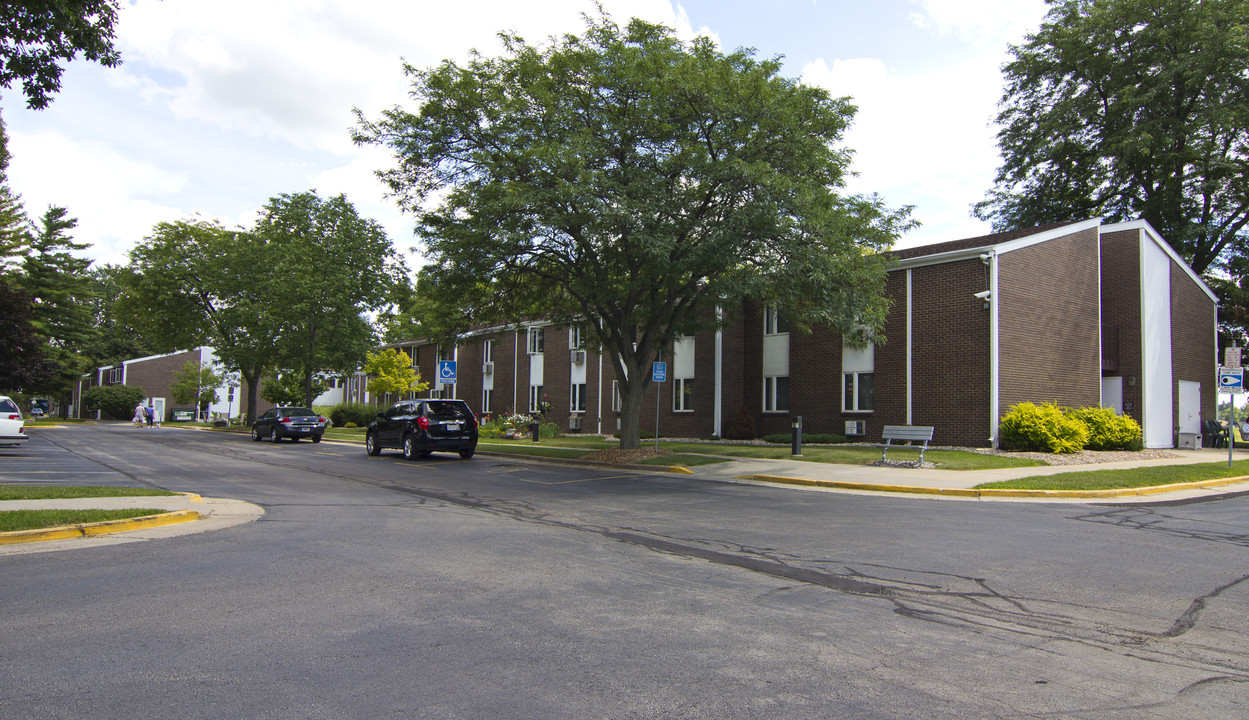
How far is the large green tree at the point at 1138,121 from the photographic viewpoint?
32469 mm

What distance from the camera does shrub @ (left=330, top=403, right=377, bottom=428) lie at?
166 feet

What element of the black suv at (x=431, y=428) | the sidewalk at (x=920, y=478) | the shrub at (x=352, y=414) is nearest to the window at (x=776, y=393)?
the sidewalk at (x=920, y=478)

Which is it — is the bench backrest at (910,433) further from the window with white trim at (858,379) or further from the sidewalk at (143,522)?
the sidewalk at (143,522)

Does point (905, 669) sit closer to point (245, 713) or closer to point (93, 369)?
point (245, 713)

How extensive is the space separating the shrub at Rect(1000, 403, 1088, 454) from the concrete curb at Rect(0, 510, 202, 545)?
2014 cm

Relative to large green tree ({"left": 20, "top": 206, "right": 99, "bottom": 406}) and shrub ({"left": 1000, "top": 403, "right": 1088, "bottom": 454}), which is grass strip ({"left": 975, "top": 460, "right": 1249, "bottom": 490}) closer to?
shrub ({"left": 1000, "top": 403, "right": 1088, "bottom": 454})

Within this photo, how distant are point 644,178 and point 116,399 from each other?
71.1 metres

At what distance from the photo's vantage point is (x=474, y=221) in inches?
692

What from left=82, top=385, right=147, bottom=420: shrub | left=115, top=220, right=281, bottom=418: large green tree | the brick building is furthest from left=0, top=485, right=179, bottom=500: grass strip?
left=82, top=385, right=147, bottom=420: shrub

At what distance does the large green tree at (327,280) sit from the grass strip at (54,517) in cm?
2805

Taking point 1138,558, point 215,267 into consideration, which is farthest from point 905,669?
point 215,267

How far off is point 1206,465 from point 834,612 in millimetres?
18675

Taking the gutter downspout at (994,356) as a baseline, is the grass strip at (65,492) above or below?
below

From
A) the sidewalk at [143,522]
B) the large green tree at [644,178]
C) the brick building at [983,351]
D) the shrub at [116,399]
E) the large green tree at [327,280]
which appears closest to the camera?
the sidewalk at [143,522]
